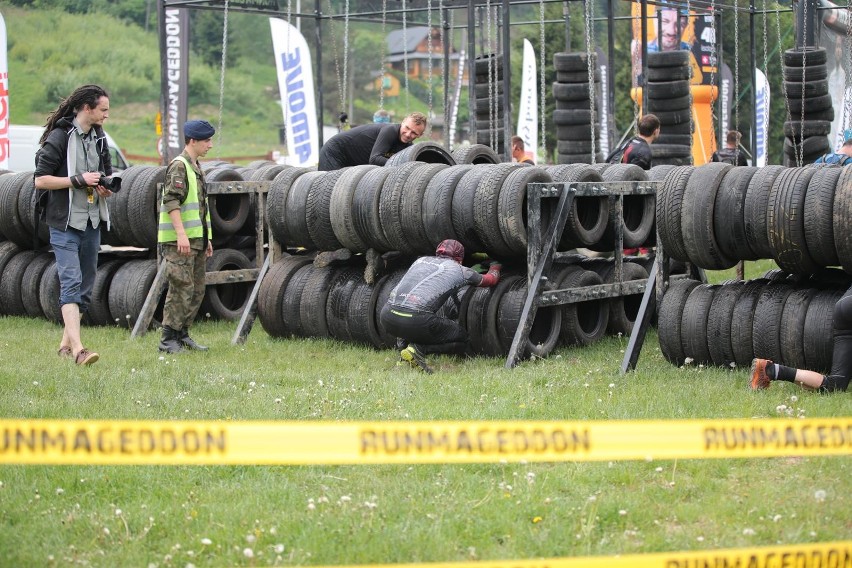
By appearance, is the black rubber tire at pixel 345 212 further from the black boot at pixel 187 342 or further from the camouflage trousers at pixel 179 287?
the black boot at pixel 187 342

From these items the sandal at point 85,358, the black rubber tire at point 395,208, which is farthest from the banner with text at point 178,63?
the sandal at point 85,358

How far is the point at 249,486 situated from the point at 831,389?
393 centimetres

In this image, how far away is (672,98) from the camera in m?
19.4

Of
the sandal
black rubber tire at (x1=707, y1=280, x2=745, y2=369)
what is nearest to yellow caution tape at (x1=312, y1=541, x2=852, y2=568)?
black rubber tire at (x1=707, y1=280, x2=745, y2=369)

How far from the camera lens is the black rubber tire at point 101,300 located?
481 inches

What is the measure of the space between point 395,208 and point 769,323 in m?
3.32

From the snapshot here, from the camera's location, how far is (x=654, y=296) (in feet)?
29.8

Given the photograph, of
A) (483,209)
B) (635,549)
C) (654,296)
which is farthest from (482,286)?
(635,549)

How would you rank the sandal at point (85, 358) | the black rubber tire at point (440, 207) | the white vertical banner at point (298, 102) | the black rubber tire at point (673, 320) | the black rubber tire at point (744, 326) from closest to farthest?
the black rubber tire at point (744, 326) < the black rubber tire at point (673, 320) < the sandal at point (85, 358) < the black rubber tire at point (440, 207) < the white vertical banner at point (298, 102)

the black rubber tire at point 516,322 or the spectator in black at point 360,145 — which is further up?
the spectator in black at point 360,145

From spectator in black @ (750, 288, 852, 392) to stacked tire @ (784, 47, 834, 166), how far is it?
8.91 m

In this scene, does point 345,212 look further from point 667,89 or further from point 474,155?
point 667,89

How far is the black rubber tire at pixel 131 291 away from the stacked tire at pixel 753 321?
218 inches

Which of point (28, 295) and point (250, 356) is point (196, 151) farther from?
point (28, 295)
